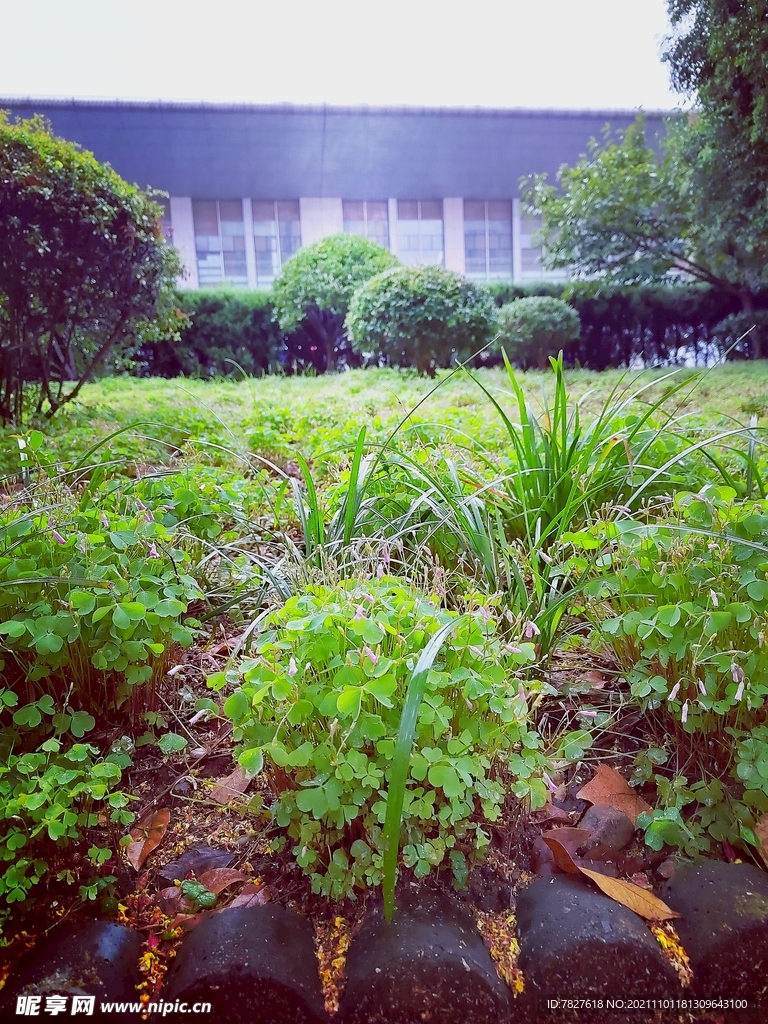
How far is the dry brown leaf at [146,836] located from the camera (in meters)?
1.06

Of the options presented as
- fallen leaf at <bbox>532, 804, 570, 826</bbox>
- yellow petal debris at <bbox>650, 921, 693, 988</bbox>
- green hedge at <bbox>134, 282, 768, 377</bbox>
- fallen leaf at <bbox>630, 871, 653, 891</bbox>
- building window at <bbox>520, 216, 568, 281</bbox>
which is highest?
building window at <bbox>520, 216, 568, 281</bbox>

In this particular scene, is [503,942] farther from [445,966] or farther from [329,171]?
[329,171]

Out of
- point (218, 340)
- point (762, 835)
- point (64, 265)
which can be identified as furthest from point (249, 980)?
point (218, 340)

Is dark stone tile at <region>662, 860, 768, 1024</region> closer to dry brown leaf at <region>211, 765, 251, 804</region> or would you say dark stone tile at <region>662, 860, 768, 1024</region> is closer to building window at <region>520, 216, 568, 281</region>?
dry brown leaf at <region>211, 765, 251, 804</region>

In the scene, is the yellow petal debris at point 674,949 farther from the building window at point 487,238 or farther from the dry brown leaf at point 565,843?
the building window at point 487,238

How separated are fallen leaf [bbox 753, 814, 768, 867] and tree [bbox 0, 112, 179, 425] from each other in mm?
Answer: 2985

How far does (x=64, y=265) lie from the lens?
2.79 meters

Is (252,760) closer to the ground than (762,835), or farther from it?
farther from it

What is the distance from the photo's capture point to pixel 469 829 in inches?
41.1

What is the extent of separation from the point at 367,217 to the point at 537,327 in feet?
3.86

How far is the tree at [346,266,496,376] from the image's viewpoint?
3.54 meters

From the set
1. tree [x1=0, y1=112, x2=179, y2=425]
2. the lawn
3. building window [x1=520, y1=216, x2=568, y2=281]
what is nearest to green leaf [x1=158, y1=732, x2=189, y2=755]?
the lawn

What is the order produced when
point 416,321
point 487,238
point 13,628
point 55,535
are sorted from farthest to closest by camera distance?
point 416,321 → point 487,238 → point 55,535 → point 13,628

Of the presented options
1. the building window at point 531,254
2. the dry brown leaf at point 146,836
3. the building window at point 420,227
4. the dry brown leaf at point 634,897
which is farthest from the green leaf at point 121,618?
the building window at point 531,254
